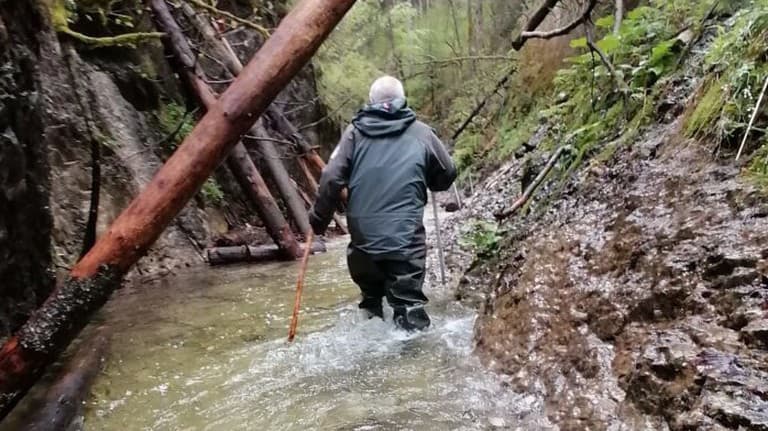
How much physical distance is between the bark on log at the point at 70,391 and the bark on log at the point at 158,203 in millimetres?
173

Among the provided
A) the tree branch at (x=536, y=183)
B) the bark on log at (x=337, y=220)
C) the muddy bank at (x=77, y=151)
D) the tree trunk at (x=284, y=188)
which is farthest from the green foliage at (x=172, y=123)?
the tree branch at (x=536, y=183)

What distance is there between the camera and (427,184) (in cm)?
491

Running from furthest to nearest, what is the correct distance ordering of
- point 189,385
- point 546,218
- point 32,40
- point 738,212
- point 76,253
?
point 76,253
point 546,218
point 32,40
point 189,385
point 738,212

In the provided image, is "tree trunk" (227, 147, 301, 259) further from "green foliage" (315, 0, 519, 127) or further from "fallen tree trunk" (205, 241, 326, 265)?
"green foliage" (315, 0, 519, 127)

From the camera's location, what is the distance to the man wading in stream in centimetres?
462

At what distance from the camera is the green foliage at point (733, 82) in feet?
10.2

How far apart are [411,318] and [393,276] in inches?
14.4

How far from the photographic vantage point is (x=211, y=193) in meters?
10.6

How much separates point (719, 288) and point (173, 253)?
7.79 m

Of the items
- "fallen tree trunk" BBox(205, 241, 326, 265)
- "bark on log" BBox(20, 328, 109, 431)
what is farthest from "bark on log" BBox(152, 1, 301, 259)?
"bark on log" BBox(20, 328, 109, 431)

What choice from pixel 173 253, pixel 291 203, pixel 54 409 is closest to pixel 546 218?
pixel 54 409

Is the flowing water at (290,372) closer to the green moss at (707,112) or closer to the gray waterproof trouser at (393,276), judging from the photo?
the gray waterproof trouser at (393,276)

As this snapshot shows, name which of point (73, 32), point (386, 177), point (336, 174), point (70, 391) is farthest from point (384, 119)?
point (73, 32)

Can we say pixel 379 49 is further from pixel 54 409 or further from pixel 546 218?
pixel 54 409
